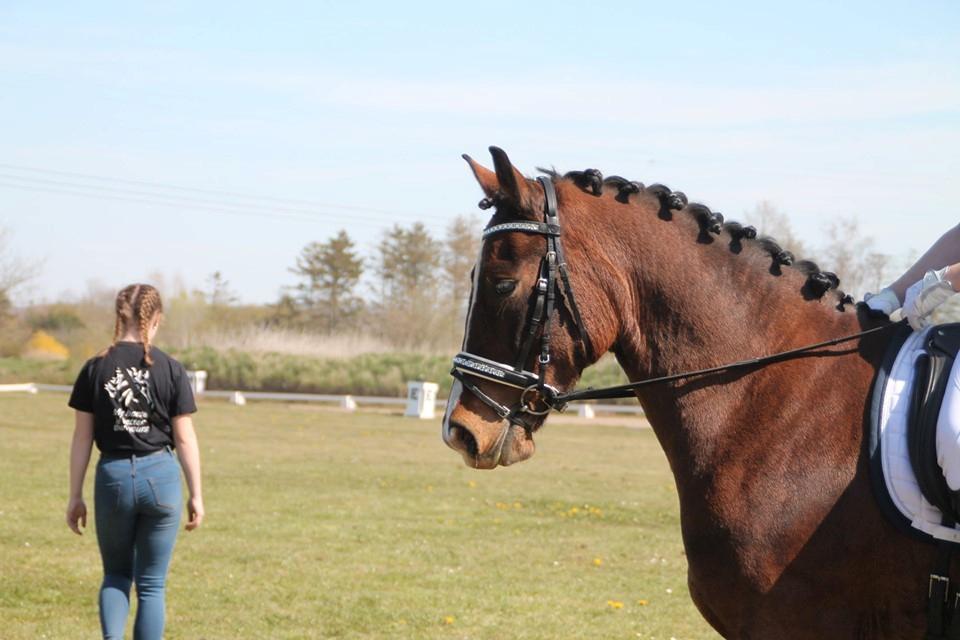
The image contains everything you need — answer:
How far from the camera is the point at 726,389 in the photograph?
13.5 ft

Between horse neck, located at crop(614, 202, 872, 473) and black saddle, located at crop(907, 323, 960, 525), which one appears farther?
horse neck, located at crop(614, 202, 872, 473)

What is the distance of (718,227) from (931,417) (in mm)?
1090

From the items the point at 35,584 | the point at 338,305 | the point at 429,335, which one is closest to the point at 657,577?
the point at 35,584

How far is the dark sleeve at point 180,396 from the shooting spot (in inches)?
268

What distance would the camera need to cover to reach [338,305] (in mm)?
74562

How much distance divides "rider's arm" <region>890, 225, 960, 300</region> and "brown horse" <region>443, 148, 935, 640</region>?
199 millimetres

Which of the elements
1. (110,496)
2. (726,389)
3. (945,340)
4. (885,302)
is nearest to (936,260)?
(885,302)

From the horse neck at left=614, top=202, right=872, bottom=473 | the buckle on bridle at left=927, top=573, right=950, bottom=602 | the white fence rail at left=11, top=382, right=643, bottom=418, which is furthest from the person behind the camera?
the white fence rail at left=11, top=382, right=643, bottom=418

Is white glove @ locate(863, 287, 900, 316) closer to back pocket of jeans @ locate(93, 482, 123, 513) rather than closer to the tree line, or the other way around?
back pocket of jeans @ locate(93, 482, 123, 513)

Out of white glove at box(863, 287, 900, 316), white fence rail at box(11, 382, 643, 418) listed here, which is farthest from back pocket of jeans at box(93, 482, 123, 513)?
white fence rail at box(11, 382, 643, 418)

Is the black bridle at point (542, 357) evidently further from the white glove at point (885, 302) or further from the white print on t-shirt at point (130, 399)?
the white print on t-shirt at point (130, 399)

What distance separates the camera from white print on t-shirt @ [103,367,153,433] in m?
6.66

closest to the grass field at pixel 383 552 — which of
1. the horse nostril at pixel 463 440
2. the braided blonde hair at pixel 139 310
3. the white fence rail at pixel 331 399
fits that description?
the braided blonde hair at pixel 139 310

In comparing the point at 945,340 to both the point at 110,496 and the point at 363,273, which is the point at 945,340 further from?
the point at 363,273
